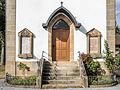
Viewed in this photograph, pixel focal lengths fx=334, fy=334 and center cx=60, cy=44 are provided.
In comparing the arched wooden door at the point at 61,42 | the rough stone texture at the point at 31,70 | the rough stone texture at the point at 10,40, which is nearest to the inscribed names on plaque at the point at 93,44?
the arched wooden door at the point at 61,42

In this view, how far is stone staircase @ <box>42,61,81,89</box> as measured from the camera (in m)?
18.9

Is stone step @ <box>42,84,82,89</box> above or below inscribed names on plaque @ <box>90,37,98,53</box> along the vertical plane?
below

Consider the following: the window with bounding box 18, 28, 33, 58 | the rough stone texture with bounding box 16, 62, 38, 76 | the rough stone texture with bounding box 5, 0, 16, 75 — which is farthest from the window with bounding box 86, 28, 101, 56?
the rough stone texture with bounding box 5, 0, 16, 75

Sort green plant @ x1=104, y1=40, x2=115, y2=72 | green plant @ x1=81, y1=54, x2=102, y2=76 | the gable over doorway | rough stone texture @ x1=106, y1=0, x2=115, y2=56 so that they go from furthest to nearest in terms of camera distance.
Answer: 1. rough stone texture @ x1=106, y1=0, x2=115, y2=56
2. the gable over doorway
3. green plant @ x1=104, y1=40, x2=115, y2=72
4. green plant @ x1=81, y1=54, x2=102, y2=76

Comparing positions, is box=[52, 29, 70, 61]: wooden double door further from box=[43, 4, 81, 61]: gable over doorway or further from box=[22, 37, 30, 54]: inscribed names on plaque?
box=[22, 37, 30, 54]: inscribed names on plaque

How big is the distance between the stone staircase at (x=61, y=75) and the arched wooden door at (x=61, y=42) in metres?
0.93

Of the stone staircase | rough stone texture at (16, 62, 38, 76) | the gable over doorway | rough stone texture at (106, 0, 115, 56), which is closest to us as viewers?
the stone staircase

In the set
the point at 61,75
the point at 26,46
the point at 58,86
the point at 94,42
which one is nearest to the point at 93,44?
the point at 94,42

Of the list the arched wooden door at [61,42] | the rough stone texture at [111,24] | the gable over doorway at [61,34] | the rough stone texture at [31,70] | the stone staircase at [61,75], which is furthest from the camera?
the arched wooden door at [61,42]

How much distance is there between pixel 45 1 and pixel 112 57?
227 inches

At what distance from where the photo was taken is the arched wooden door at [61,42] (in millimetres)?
22688

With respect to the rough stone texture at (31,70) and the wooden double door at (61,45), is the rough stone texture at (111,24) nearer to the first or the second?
the wooden double door at (61,45)

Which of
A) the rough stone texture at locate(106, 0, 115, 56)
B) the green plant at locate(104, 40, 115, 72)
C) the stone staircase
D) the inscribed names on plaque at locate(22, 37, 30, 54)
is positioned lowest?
the stone staircase

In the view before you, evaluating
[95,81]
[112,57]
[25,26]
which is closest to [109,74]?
[112,57]
